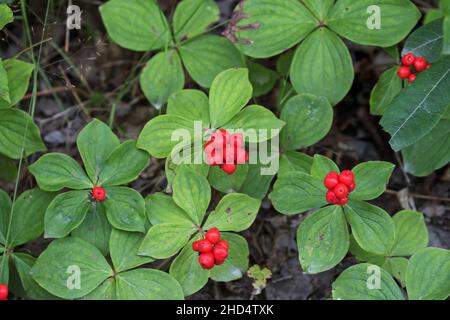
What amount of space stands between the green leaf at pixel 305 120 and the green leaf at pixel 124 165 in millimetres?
802

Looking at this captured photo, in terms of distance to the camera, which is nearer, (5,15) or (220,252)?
(220,252)

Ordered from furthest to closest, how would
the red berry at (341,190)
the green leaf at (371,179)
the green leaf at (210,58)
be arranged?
the green leaf at (210,58)
the green leaf at (371,179)
the red berry at (341,190)

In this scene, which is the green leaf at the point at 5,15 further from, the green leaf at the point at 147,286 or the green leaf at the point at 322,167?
the green leaf at the point at 322,167

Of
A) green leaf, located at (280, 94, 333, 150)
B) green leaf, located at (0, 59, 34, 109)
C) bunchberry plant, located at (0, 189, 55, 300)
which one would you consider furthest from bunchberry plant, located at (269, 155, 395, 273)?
green leaf, located at (0, 59, 34, 109)

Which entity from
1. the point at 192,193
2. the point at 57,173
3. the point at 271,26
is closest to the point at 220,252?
the point at 192,193

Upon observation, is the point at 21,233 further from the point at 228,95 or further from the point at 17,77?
the point at 228,95

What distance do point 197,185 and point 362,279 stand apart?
962 millimetres

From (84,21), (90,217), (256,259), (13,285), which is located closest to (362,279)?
(256,259)

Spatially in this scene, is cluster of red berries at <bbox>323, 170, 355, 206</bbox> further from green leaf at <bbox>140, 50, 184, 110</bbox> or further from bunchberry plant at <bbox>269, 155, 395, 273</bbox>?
green leaf at <bbox>140, 50, 184, 110</bbox>

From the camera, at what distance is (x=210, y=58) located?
3.34 metres

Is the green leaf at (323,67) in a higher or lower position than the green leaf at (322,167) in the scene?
higher

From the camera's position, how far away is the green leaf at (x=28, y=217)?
9.86 ft

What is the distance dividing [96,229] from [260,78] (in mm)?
1396

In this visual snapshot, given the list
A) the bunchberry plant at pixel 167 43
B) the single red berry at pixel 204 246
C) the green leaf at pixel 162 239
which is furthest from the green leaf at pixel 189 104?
the single red berry at pixel 204 246
